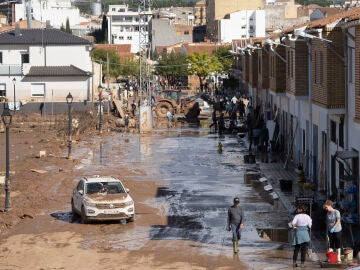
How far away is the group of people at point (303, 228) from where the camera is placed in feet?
69.9

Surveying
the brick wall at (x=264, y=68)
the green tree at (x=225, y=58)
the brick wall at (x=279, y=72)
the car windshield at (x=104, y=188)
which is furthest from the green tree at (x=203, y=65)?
the car windshield at (x=104, y=188)

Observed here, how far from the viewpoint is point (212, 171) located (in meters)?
41.9

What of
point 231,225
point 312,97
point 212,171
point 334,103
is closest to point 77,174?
point 212,171

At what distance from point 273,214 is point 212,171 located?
1241cm

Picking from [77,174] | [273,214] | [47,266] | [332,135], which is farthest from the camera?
[77,174]

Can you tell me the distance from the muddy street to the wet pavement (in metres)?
0.03

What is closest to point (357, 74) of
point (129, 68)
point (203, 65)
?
point (203, 65)

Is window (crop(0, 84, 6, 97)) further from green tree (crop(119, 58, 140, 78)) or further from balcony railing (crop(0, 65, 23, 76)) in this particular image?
green tree (crop(119, 58, 140, 78))

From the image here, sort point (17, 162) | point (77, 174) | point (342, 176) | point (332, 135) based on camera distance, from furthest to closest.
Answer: point (17, 162) < point (77, 174) < point (332, 135) < point (342, 176)

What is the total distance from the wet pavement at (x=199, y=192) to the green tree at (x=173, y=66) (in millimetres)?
67177

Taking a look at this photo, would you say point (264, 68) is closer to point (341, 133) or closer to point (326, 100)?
point (341, 133)

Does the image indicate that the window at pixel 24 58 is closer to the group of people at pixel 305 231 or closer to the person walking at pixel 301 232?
the group of people at pixel 305 231

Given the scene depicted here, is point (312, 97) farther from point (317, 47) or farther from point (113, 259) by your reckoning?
point (113, 259)

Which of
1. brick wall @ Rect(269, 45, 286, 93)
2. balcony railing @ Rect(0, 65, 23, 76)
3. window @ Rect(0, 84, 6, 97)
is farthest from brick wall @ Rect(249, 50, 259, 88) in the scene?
window @ Rect(0, 84, 6, 97)
